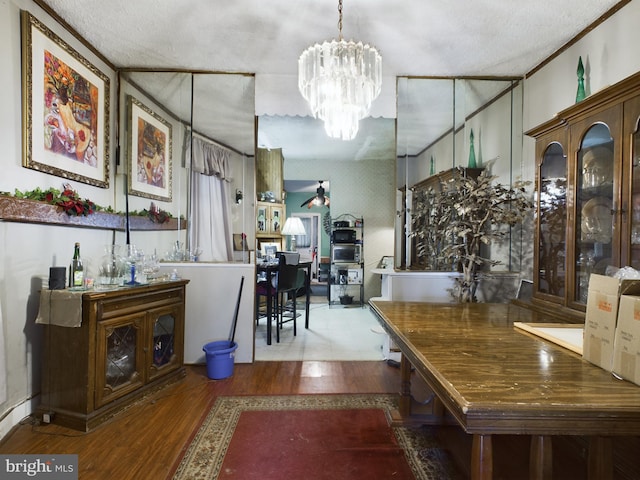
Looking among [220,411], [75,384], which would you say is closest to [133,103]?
[75,384]

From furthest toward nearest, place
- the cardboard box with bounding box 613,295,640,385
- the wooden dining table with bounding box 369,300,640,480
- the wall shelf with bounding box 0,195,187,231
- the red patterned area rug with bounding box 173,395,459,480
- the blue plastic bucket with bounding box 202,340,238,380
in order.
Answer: the blue plastic bucket with bounding box 202,340,238,380, the wall shelf with bounding box 0,195,187,231, the red patterned area rug with bounding box 173,395,459,480, the cardboard box with bounding box 613,295,640,385, the wooden dining table with bounding box 369,300,640,480

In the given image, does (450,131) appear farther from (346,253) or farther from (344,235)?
(346,253)

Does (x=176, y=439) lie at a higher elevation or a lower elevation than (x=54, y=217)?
Answer: lower

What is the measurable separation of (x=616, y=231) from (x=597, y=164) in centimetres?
39

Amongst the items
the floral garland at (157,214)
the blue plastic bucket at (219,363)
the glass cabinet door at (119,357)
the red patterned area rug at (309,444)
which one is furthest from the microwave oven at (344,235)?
the glass cabinet door at (119,357)

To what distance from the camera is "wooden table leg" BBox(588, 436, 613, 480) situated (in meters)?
1.03

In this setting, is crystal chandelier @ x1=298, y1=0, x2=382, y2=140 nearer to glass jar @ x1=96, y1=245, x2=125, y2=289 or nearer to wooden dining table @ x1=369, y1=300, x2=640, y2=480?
wooden dining table @ x1=369, y1=300, x2=640, y2=480

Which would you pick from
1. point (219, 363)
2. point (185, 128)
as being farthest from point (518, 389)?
point (185, 128)

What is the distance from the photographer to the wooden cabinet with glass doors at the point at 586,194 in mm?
1551

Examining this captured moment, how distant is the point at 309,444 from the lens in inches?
74.0

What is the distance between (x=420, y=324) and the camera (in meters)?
1.55

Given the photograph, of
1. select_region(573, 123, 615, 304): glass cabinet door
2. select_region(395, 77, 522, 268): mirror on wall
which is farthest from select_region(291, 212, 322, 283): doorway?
select_region(573, 123, 615, 304): glass cabinet door

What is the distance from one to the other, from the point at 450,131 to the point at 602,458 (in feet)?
9.74

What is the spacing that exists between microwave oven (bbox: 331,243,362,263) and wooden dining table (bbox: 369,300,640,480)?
436cm
